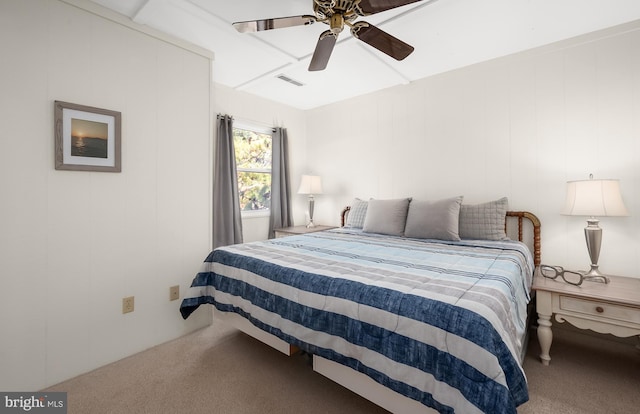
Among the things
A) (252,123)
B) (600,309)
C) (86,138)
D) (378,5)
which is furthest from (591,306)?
(252,123)

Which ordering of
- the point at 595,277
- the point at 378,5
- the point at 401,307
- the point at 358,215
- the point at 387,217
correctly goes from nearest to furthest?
the point at 401,307 → the point at 378,5 → the point at 595,277 → the point at 387,217 → the point at 358,215

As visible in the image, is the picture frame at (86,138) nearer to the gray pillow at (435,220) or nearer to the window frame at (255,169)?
the window frame at (255,169)

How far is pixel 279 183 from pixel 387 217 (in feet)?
5.92

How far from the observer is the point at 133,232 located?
2.26m

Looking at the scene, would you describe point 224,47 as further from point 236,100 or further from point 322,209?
point 322,209

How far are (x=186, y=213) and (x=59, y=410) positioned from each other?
4.84 ft

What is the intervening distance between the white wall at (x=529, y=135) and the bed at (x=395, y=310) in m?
0.66

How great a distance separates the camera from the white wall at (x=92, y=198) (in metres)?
A: 1.76

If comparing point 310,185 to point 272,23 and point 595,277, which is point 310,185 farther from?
point 595,277

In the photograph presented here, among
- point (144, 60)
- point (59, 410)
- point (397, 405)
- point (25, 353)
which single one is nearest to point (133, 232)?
point (25, 353)

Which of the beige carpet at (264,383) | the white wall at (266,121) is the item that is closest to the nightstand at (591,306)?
the beige carpet at (264,383)

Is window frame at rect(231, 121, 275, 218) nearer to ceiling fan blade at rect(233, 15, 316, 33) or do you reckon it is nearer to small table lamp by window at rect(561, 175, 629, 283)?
ceiling fan blade at rect(233, 15, 316, 33)

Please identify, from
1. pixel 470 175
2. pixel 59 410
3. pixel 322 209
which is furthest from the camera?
pixel 322 209

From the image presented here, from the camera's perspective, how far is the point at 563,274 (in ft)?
7.18
